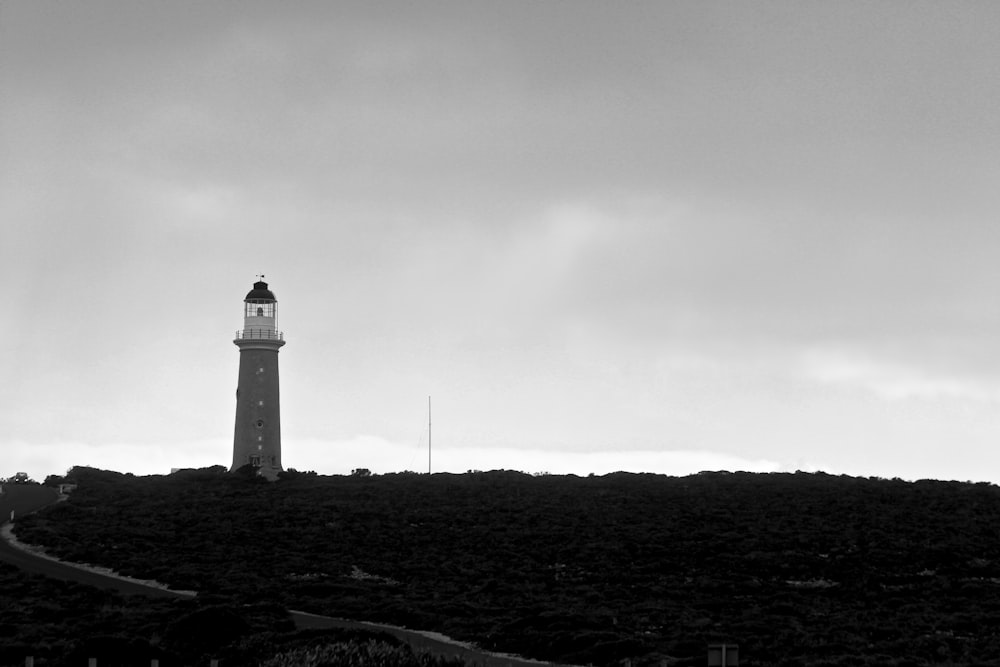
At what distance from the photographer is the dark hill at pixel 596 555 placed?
37.4 meters

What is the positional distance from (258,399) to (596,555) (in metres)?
27.6

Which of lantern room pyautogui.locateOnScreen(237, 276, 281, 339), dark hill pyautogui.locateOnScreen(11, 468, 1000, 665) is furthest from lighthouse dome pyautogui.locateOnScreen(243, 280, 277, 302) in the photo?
Result: dark hill pyautogui.locateOnScreen(11, 468, 1000, 665)

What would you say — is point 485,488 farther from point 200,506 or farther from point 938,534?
point 938,534

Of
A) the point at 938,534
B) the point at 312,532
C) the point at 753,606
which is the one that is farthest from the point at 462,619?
the point at 938,534

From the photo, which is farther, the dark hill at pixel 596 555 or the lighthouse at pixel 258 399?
the lighthouse at pixel 258 399

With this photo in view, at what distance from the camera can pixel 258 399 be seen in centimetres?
7650

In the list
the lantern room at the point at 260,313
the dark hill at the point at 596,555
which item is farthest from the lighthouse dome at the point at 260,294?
the dark hill at the point at 596,555

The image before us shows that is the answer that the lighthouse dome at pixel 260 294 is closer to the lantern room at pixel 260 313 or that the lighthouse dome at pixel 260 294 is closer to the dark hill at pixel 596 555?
the lantern room at pixel 260 313

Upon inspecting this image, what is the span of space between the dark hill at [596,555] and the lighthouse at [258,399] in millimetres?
1601

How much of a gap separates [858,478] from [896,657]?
51.2 m

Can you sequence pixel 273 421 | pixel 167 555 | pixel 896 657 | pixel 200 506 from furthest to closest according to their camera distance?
pixel 273 421 < pixel 200 506 < pixel 167 555 < pixel 896 657

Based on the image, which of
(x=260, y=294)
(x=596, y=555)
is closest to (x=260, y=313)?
(x=260, y=294)

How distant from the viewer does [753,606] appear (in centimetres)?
4322

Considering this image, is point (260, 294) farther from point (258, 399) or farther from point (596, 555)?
Answer: point (596, 555)
